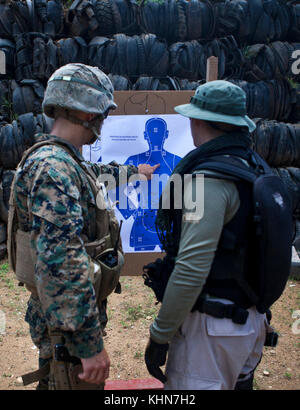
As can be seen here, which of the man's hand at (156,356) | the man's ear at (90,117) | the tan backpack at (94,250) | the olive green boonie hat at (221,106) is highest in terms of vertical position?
the olive green boonie hat at (221,106)

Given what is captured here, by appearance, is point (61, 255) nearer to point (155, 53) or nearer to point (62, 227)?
point (62, 227)

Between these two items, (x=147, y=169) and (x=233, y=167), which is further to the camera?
(x=147, y=169)

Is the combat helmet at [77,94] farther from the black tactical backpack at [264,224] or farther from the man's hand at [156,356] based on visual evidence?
the man's hand at [156,356]

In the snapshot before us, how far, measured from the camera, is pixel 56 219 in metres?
1.26

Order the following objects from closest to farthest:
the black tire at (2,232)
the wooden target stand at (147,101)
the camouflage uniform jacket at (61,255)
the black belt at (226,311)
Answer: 1. the camouflage uniform jacket at (61,255)
2. the black belt at (226,311)
3. the wooden target stand at (147,101)
4. the black tire at (2,232)

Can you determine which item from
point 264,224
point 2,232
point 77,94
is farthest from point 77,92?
point 2,232

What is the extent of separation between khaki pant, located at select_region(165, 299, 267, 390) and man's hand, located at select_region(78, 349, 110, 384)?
286 mm

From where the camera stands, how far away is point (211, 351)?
4.57 ft

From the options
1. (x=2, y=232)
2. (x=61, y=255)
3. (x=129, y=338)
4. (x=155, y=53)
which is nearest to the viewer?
(x=61, y=255)

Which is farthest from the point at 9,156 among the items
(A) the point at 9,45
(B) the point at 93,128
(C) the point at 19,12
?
(B) the point at 93,128

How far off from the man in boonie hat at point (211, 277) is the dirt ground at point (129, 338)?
148 cm

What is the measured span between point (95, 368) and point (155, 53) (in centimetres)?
432

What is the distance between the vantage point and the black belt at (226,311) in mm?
1374

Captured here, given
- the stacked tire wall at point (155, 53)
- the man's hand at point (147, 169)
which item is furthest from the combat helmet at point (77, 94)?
the stacked tire wall at point (155, 53)
